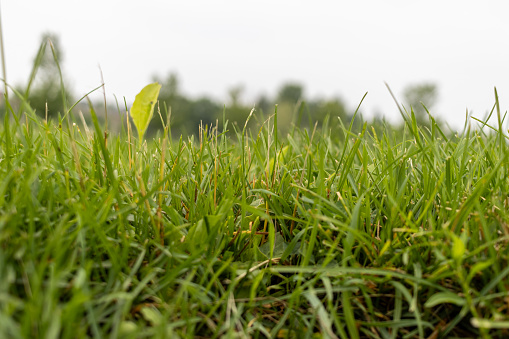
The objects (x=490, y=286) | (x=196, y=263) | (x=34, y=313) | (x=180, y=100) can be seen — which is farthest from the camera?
(x=180, y=100)

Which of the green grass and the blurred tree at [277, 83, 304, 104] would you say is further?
the blurred tree at [277, 83, 304, 104]

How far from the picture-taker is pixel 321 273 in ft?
3.08

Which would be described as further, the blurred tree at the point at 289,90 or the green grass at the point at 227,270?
the blurred tree at the point at 289,90

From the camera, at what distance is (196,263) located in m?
0.89

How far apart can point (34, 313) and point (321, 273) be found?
63 cm

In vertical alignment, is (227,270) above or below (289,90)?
above

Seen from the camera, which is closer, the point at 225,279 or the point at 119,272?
the point at 119,272

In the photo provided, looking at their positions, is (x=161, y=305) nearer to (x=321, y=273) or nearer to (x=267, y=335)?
(x=267, y=335)

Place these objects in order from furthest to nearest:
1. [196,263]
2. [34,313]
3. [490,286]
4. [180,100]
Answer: [180,100] < [196,263] < [490,286] < [34,313]

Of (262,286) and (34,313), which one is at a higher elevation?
(34,313)

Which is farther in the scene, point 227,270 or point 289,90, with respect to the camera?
point 289,90


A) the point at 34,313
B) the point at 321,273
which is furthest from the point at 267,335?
the point at 34,313

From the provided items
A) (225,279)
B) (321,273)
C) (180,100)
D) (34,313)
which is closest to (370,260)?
(321,273)

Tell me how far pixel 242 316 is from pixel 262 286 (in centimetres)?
10
